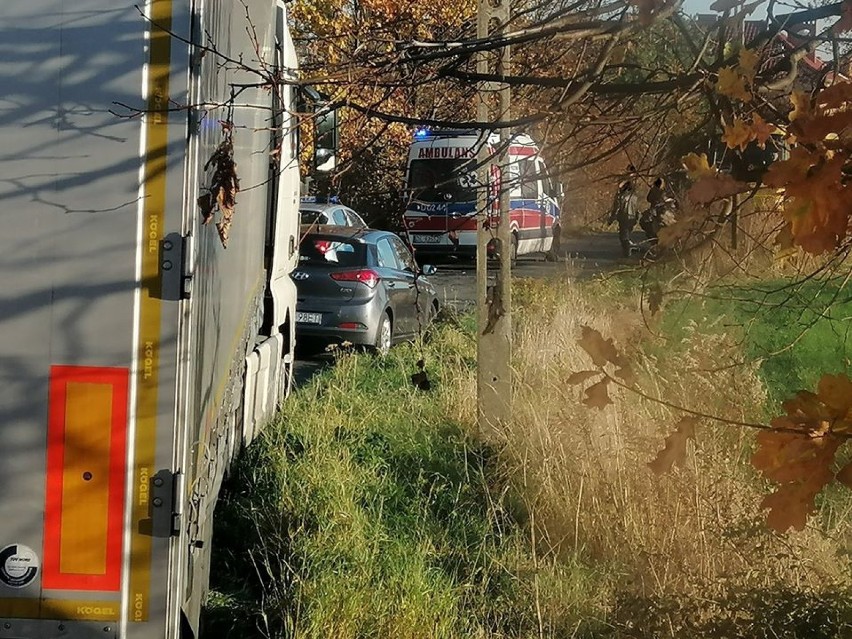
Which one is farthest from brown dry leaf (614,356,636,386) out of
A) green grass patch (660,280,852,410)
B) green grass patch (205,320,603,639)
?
green grass patch (205,320,603,639)

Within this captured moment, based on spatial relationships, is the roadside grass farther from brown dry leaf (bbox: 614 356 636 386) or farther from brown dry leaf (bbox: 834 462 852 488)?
brown dry leaf (bbox: 834 462 852 488)

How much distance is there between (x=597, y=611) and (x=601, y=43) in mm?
2601

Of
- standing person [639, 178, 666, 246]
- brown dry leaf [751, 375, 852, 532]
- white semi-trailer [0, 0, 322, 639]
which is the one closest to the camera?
brown dry leaf [751, 375, 852, 532]

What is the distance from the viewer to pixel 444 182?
457cm

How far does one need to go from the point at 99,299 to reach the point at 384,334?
1103 centimetres

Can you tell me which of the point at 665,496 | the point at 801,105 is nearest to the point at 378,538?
the point at 665,496

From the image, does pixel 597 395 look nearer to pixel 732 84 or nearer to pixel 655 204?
pixel 732 84

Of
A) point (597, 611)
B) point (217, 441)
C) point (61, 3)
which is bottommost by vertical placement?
point (597, 611)

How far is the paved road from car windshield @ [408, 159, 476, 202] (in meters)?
3.07

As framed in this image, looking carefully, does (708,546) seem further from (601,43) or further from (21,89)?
(21,89)

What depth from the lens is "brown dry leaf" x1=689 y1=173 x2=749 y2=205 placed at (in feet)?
8.52

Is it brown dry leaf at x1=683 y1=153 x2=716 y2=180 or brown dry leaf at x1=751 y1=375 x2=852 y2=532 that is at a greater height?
brown dry leaf at x1=683 y1=153 x2=716 y2=180

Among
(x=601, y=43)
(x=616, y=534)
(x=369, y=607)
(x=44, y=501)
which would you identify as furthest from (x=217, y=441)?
(x=601, y=43)

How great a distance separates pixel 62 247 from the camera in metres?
3.52
